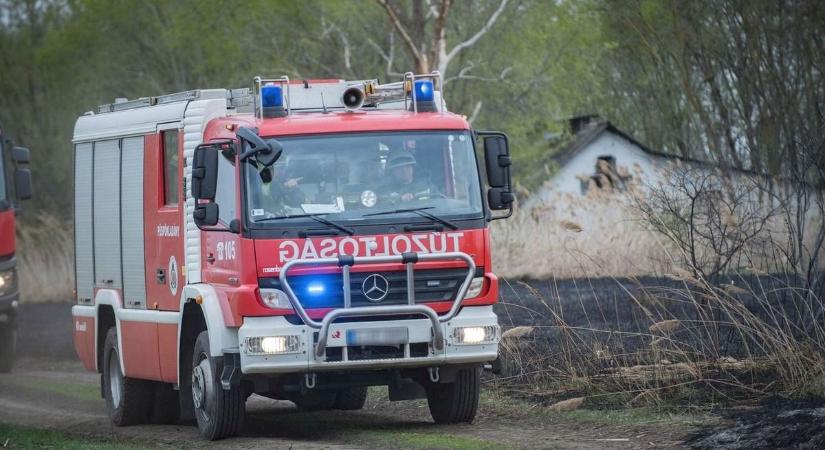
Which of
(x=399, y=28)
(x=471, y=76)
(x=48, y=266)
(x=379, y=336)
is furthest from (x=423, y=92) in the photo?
(x=48, y=266)

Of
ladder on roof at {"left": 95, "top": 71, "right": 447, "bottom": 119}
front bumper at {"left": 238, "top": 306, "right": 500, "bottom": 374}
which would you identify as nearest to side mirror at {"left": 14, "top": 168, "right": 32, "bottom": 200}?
ladder on roof at {"left": 95, "top": 71, "right": 447, "bottom": 119}

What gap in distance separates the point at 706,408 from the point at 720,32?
35.8 feet

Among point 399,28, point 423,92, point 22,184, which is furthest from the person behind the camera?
point 399,28

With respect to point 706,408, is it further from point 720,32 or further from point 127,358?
point 720,32

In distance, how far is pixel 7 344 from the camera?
21.2 m

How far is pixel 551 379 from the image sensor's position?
45.7 feet

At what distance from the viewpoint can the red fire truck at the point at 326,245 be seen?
36.6ft

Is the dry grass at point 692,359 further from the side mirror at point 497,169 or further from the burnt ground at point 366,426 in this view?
the side mirror at point 497,169

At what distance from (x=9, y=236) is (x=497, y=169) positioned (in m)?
11.1

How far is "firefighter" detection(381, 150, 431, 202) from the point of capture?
11.6 meters

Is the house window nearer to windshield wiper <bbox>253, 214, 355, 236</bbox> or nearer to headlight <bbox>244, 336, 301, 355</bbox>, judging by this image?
windshield wiper <bbox>253, 214, 355, 236</bbox>

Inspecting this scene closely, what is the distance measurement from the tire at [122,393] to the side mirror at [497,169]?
4423 millimetres

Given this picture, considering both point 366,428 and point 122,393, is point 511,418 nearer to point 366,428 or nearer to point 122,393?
point 366,428

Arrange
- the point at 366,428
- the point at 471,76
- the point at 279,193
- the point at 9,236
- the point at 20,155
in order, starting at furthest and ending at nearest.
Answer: the point at 471,76 < the point at 9,236 < the point at 20,155 < the point at 366,428 < the point at 279,193
